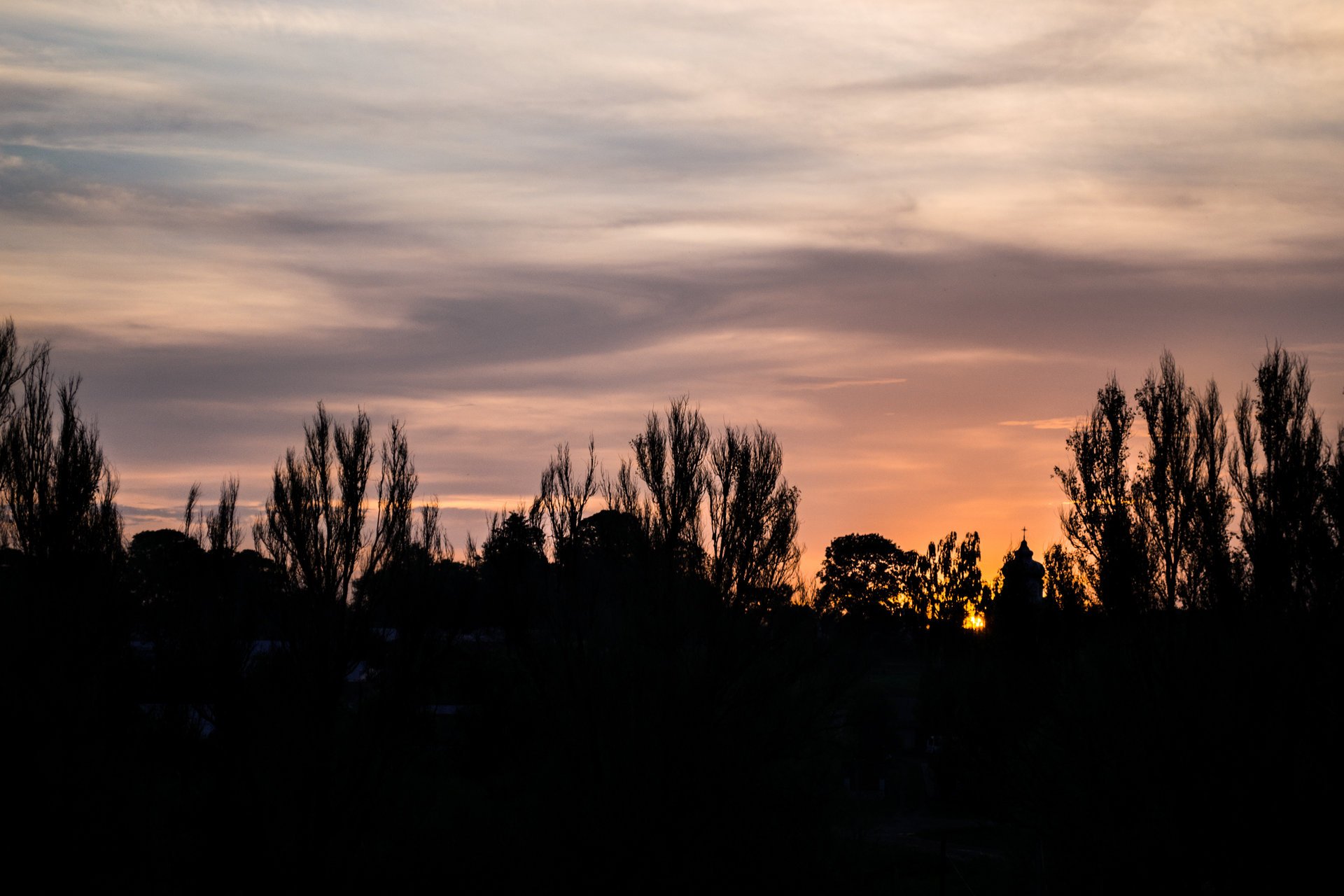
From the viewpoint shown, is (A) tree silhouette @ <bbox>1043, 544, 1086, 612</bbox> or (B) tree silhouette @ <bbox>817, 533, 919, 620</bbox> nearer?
(A) tree silhouette @ <bbox>1043, 544, 1086, 612</bbox>

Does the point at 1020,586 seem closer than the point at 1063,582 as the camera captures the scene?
No

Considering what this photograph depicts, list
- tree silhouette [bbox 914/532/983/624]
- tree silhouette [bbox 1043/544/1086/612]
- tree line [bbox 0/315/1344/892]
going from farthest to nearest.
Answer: tree silhouette [bbox 914/532/983/624] < tree silhouette [bbox 1043/544/1086/612] < tree line [bbox 0/315/1344/892]

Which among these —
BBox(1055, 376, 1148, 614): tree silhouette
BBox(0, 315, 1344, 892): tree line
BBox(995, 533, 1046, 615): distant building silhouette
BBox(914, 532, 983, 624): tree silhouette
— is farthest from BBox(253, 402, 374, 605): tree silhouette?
BBox(914, 532, 983, 624): tree silhouette

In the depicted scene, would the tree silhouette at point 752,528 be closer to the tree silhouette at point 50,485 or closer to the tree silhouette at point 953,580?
the tree silhouette at point 50,485

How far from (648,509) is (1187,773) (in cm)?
1436

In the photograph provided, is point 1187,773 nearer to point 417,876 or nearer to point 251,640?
point 417,876

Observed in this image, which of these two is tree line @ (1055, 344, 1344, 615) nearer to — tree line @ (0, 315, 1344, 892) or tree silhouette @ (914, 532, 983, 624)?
tree line @ (0, 315, 1344, 892)

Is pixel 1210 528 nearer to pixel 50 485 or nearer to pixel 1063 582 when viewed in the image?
pixel 1063 582

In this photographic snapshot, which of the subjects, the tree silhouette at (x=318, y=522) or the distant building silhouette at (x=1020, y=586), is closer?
the tree silhouette at (x=318, y=522)

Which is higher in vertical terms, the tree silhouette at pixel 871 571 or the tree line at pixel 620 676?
the tree silhouette at pixel 871 571

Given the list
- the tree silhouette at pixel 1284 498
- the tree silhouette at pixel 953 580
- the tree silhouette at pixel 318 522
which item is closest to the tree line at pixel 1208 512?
the tree silhouette at pixel 1284 498

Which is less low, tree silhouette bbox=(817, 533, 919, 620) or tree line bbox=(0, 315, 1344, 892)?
tree silhouette bbox=(817, 533, 919, 620)

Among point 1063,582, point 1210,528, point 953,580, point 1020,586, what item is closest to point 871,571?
point 953,580

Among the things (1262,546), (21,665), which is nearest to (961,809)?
(1262,546)
